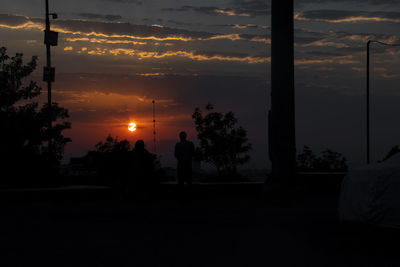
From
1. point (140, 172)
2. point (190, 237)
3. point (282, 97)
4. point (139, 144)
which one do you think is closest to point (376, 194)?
point (190, 237)

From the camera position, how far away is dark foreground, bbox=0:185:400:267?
916 centimetres

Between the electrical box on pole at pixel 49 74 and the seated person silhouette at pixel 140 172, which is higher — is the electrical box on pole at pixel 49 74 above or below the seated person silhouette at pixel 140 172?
above

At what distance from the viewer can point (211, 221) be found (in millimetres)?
14117

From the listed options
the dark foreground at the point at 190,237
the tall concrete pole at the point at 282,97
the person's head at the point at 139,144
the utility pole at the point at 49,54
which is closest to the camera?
the dark foreground at the point at 190,237

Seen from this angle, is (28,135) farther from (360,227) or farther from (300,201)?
(360,227)

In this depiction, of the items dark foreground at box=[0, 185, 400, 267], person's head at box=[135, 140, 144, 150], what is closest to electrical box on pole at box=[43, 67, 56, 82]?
person's head at box=[135, 140, 144, 150]

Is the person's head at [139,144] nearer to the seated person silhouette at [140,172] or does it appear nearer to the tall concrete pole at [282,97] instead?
the seated person silhouette at [140,172]

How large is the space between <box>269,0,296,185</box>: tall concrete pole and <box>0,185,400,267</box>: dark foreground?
10.2 feet

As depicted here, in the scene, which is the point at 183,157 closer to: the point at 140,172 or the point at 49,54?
the point at 140,172

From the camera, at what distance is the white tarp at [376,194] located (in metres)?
9.61

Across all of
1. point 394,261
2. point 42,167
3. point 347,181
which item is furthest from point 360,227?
point 42,167

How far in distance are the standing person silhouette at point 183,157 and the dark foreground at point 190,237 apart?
5.29 feet

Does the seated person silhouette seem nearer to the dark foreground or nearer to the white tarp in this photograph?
the dark foreground

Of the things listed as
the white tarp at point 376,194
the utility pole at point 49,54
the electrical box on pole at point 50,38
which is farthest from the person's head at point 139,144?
the electrical box on pole at point 50,38
